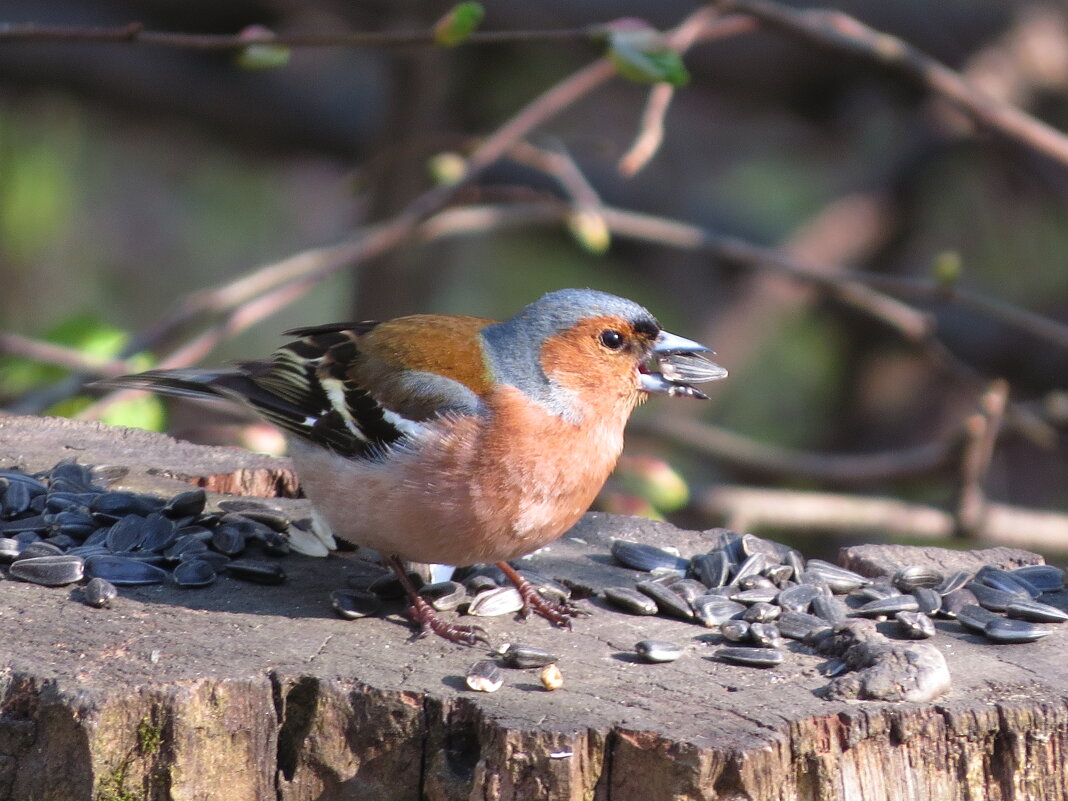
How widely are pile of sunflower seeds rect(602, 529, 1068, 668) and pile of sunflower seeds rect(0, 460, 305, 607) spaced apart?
1168 millimetres

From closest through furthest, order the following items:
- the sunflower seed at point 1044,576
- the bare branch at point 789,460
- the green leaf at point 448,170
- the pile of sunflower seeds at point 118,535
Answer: the pile of sunflower seeds at point 118,535, the sunflower seed at point 1044,576, the green leaf at point 448,170, the bare branch at point 789,460

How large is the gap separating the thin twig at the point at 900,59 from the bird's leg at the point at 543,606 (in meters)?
3.81

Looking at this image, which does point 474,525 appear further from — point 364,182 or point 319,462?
point 364,182

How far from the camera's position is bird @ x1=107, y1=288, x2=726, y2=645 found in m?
3.87

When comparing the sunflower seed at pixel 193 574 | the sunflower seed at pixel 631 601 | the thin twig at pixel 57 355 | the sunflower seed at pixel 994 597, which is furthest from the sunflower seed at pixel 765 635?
the thin twig at pixel 57 355

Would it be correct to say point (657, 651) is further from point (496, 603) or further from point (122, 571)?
point (122, 571)

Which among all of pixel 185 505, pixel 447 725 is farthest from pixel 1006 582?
pixel 185 505

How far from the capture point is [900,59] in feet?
22.7

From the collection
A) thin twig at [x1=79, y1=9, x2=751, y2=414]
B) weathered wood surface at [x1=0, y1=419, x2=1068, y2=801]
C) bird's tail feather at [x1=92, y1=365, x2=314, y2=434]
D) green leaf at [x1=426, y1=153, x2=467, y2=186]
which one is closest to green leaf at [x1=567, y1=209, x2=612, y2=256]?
thin twig at [x1=79, y1=9, x2=751, y2=414]

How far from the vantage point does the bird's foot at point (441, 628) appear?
3.64 m

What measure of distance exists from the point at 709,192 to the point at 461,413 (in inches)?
306

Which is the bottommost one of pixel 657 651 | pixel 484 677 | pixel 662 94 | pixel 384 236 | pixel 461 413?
pixel 484 677

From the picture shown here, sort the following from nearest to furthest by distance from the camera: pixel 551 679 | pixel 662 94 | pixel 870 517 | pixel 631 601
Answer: pixel 551 679 < pixel 631 601 < pixel 662 94 < pixel 870 517

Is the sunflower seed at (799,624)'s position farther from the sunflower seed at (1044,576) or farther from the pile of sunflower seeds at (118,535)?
the pile of sunflower seeds at (118,535)
